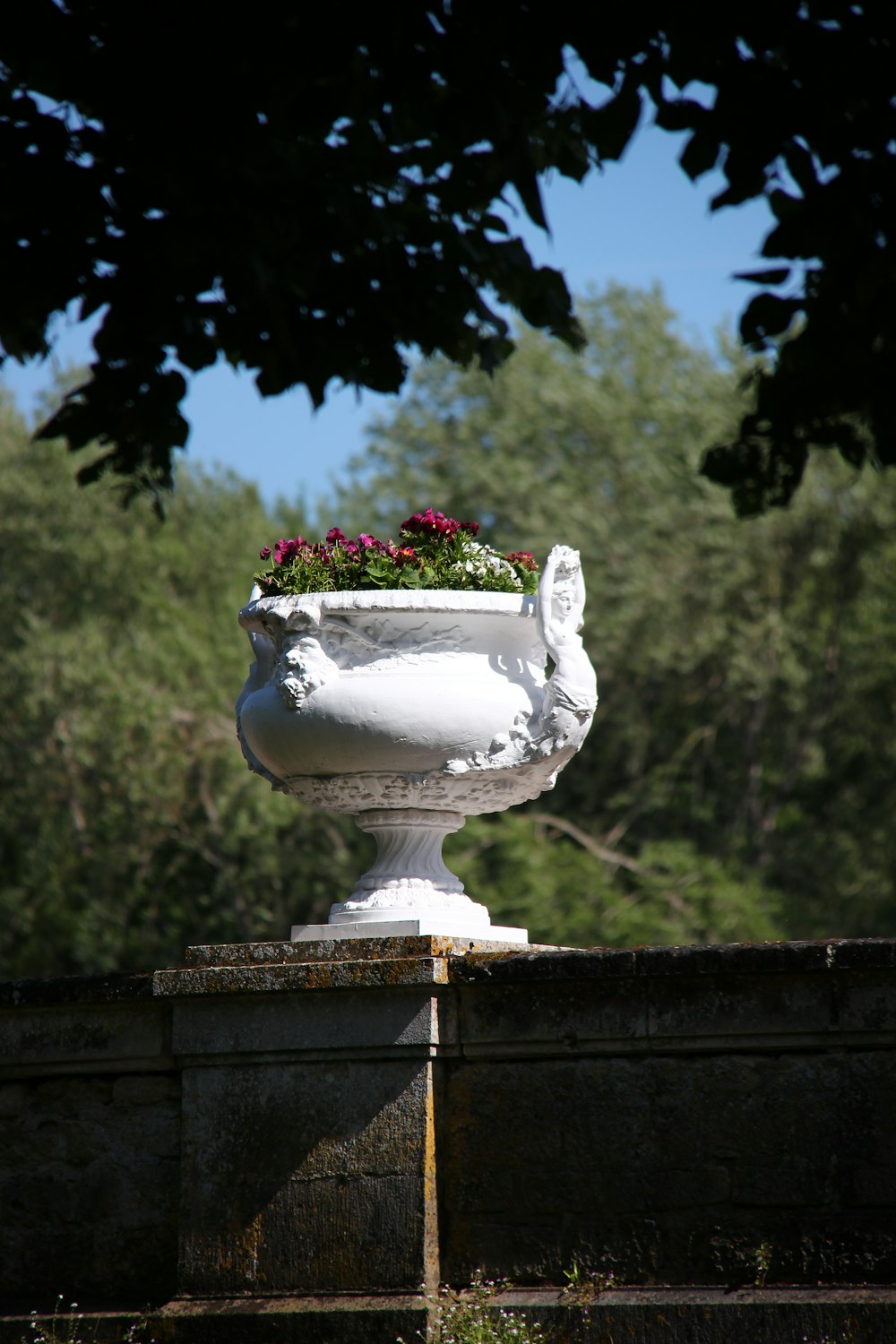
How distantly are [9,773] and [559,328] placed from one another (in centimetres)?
1668

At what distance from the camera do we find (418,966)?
4.41 metres

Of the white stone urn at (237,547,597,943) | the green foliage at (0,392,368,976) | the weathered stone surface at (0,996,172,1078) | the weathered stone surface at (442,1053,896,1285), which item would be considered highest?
the green foliage at (0,392,368,976)

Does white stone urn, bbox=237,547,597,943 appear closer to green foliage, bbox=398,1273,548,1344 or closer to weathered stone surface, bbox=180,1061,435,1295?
weathered stone surface, bbox=180,1061,435,1295

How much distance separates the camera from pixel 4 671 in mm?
19531

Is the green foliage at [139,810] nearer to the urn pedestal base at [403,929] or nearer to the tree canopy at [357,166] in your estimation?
the urn pedestal base at [403,929]

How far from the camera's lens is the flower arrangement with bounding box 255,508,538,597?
195 inches

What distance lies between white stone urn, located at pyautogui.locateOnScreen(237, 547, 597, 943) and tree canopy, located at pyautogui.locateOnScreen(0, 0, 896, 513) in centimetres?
105

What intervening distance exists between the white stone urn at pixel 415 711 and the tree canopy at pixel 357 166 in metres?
1.05

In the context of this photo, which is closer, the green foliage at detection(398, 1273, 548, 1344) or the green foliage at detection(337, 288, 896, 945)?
the green foliage at detection(398, 1273, 548, 1344)

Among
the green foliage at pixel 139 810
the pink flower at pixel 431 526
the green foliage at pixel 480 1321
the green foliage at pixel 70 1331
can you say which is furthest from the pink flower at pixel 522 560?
the green foliage at pixel 139 810

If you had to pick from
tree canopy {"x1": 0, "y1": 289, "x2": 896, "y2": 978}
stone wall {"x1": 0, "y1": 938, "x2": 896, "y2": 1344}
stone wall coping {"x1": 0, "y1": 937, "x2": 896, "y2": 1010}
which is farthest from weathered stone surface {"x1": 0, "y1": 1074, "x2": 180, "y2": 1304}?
tree canopy {"x1": 0, "y1": 289, "x2": 896, "y2": 978}

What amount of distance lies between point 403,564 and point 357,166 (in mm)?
1488

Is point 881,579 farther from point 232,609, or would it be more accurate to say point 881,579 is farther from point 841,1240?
point 841,1240

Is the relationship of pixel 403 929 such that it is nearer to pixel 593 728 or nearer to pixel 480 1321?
pixel 480 1321
